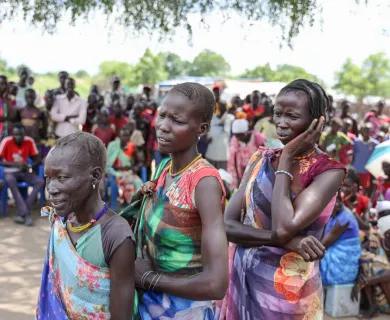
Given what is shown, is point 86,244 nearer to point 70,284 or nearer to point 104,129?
point 70,284

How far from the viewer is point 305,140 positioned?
1815 millimetres

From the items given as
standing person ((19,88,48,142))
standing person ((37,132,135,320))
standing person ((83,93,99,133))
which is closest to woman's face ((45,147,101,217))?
standing person ((37,132,135,320))

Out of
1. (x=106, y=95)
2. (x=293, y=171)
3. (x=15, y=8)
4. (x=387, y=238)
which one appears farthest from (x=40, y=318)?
(x=106, y=95)

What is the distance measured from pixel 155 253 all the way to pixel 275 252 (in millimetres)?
507

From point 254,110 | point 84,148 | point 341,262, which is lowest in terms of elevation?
point 341,262

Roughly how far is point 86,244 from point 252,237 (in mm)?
652

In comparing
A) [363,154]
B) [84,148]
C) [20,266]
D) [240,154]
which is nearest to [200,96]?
[84,148]

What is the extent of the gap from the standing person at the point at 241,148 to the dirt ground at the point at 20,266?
2.80 m

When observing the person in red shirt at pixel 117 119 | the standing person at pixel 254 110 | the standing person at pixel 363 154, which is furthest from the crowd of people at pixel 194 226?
the standing person at pixel 254 110

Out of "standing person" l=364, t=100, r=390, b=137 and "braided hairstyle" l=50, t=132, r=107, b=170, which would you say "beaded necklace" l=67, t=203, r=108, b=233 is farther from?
"standing person" l=364, t=100, r=390, b=137

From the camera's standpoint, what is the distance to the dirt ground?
4105mm

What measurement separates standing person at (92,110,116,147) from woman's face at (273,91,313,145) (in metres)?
6.17

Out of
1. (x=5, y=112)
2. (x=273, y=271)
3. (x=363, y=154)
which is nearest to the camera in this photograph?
(x=273, y=271)

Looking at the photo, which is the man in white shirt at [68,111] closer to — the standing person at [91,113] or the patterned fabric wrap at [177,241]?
the standing person at [91,113]
